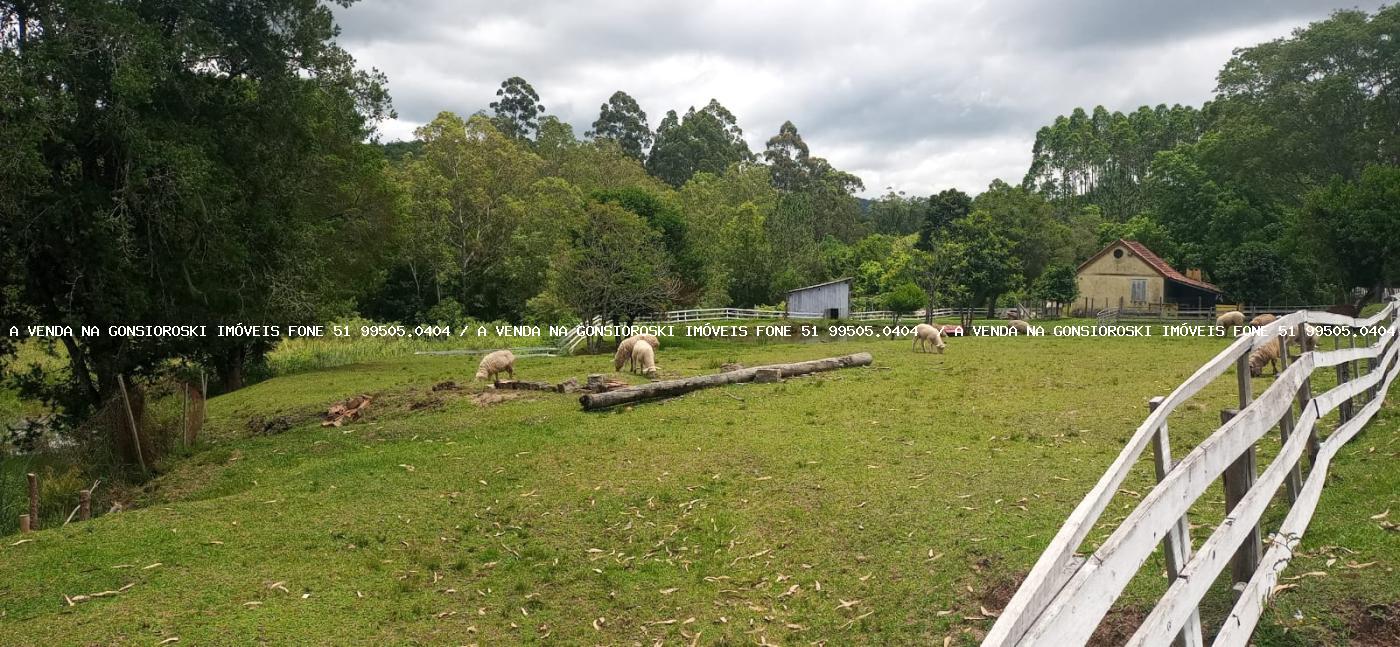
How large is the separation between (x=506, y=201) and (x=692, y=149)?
169 feet

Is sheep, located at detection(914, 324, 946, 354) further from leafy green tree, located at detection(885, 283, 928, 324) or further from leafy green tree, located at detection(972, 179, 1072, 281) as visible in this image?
leafy green tree, located at detection(972, 179, 1072, 281)

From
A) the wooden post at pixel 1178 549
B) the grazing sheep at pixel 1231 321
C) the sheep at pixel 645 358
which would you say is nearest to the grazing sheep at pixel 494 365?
the sheep at pixel 645 358

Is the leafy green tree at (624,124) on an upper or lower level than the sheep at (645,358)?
upper

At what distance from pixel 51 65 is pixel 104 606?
8946 millimetres

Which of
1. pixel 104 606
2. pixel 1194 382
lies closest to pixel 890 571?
pixel 1194 382

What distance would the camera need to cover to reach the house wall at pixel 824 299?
46.4 metres

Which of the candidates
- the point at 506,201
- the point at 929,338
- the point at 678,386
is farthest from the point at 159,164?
the point at 506,201

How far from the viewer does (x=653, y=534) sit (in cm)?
733

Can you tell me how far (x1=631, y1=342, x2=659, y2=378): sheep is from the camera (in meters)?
17.9

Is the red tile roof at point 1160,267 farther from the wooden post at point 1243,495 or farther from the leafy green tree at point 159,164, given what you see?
the wooden post at point 1243,495

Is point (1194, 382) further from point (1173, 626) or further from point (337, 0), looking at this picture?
point (337, 0)

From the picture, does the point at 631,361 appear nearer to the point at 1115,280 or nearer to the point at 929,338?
the point at 929,338

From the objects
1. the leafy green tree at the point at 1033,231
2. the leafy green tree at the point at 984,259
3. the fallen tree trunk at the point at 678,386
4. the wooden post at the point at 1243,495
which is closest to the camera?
the wooden post at the point at 1243,495

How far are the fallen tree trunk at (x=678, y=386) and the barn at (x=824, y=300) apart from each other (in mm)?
28898
